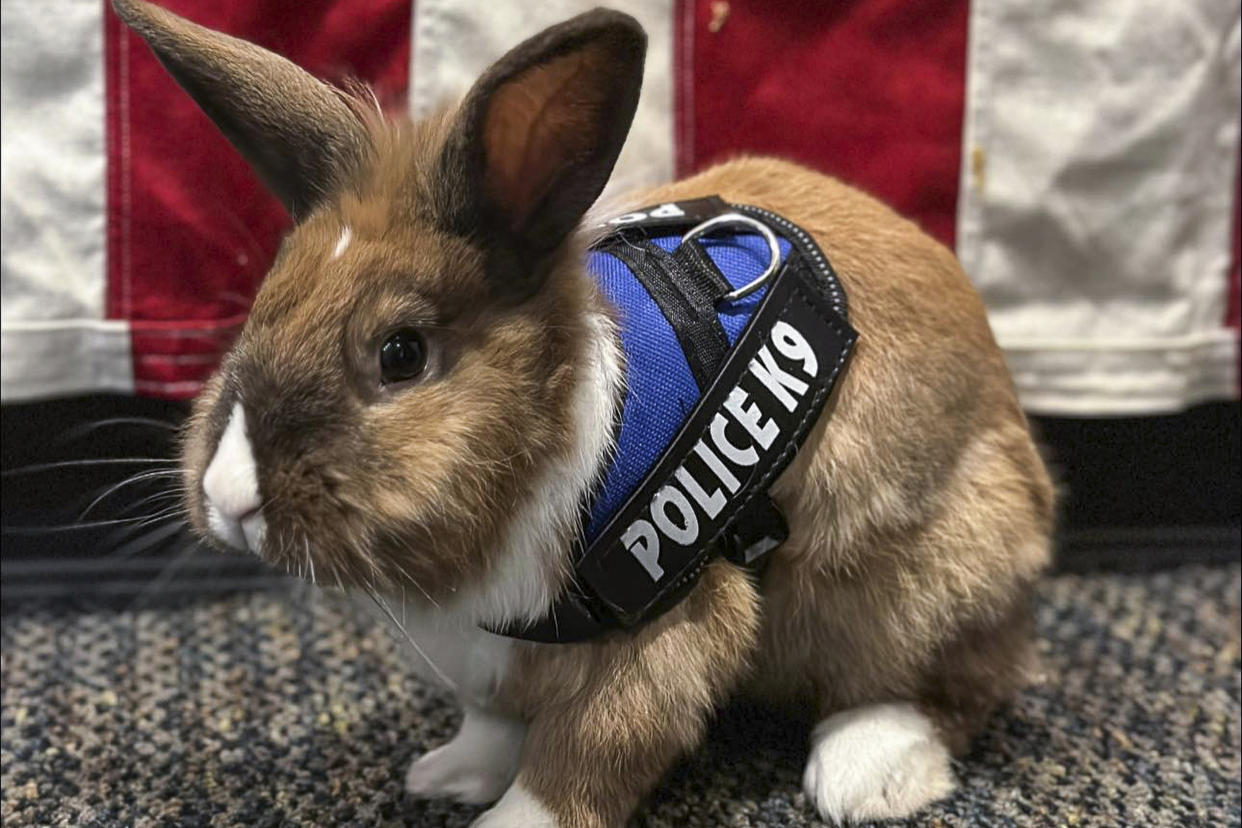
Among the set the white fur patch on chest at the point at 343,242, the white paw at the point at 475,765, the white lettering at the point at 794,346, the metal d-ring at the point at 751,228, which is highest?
the white fur patch on chest at the point at 343,242

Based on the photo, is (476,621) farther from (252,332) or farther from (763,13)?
(763,13)

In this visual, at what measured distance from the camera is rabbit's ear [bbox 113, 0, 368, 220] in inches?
39.5

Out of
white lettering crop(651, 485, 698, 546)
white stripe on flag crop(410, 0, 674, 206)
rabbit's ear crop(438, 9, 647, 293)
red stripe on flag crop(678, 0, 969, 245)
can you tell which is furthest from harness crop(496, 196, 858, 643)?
red stripe on flag crop(678, 0, 969, 245)

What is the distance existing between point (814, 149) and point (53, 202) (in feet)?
3.29

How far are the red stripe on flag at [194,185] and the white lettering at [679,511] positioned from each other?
772 millimetres

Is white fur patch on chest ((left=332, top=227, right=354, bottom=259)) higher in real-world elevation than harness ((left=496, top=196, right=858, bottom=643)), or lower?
higher

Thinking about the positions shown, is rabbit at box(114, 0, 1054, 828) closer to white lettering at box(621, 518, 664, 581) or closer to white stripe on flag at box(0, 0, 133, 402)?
white lettering at box(621, 518, 664, 581)

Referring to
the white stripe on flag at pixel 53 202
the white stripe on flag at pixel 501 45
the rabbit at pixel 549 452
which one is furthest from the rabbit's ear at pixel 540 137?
the white stripe on flag at pixel 53 202

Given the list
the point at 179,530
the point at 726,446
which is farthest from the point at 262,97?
the point at 179,530

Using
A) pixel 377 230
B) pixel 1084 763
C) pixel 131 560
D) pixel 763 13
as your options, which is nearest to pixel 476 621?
pixel 377 230

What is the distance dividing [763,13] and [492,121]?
2.60ft

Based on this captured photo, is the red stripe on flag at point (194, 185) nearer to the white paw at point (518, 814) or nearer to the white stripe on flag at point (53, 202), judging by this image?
the white stripe on flag at point (53, 202)

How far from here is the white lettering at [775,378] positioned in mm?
1082

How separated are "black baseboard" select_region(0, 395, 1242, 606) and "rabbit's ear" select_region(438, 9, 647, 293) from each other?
2.40ft
